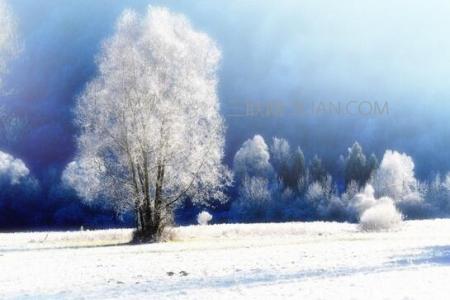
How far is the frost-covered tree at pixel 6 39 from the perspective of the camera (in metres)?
28.6

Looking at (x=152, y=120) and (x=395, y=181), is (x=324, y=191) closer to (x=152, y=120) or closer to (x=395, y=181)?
(x=395, y=181)

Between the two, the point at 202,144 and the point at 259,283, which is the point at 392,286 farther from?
the point at 202,144

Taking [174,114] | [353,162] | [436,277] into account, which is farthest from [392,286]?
[353,162]

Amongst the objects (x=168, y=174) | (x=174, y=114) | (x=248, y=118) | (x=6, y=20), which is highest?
(x=248, y=118)

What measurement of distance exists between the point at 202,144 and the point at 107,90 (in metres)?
6.24

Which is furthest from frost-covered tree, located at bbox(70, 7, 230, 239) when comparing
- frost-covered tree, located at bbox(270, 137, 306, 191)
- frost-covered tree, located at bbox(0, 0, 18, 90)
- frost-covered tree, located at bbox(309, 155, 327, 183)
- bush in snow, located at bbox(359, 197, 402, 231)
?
frost-covered tree, located at bbox(309, 155, 327, 183)

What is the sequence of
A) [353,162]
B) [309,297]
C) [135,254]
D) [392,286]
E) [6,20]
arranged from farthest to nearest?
[353,162] → [6,20] → [135,254] → [392,286] → [309,297]

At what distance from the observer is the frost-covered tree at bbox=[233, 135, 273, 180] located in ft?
475

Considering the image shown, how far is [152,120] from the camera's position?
1316 inches

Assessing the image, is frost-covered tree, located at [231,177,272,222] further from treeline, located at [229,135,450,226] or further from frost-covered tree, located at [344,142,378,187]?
frost-covered tree, located at [344,142,378,187]

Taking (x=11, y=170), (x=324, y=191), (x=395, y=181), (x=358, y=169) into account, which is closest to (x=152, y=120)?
(x=324, y=191)

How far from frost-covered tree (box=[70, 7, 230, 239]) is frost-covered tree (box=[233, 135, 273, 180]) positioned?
107m

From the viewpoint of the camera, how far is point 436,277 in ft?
47.7

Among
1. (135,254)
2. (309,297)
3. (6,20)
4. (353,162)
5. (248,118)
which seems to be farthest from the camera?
(248,118)
